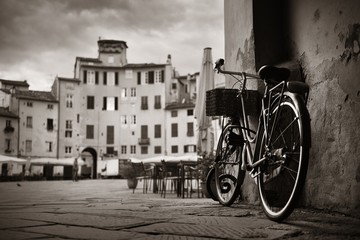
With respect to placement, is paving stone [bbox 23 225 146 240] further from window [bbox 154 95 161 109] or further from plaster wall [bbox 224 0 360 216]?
window [bbox 154 95 161 109]

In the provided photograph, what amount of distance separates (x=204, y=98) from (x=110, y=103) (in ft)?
122

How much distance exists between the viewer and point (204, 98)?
9570 millimetres

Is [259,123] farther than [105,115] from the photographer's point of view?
No

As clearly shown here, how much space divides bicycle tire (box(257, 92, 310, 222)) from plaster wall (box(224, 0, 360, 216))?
1.07ft

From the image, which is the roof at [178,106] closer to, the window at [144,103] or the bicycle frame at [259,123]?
the window at [144,103]

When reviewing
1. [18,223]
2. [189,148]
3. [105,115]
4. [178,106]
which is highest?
[178,106]

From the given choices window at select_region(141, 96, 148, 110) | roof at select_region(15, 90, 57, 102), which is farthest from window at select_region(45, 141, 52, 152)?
window at select_region(141, 96, 148, 110)

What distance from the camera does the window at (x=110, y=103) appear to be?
150ft

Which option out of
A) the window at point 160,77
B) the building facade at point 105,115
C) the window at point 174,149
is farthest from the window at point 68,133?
the window at point 174,149

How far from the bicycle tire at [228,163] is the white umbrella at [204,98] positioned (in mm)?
5087

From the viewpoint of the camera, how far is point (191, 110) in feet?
142

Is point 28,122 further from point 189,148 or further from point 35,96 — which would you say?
point 189,148

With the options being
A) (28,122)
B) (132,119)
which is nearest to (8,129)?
(28,122)

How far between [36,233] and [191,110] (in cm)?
4097
